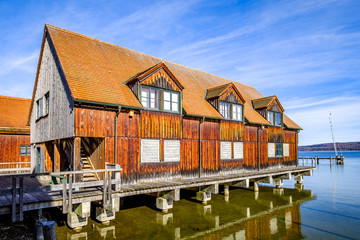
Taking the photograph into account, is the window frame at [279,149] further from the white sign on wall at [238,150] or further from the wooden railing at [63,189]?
the wooden railing at [63,189]

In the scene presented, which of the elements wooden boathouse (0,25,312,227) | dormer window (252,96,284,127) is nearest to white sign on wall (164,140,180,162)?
wooden boathouse (0,25,312,227)

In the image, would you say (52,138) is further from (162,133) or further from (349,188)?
(349,188)

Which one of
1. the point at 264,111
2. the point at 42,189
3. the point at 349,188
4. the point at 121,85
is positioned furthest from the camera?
the point at 349,188

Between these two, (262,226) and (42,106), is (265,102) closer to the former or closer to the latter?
(262,226)

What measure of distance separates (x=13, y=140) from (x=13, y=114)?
3.12 meters

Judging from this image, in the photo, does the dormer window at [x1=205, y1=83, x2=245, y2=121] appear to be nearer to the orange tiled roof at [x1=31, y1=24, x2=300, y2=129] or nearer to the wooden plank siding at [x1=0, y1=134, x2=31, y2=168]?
the orange tiled roof at [x1=31, y1=24, x2=300, y2=129]

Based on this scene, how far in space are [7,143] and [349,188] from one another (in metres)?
32.9

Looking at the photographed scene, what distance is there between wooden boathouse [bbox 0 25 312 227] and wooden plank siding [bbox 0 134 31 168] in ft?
13.5

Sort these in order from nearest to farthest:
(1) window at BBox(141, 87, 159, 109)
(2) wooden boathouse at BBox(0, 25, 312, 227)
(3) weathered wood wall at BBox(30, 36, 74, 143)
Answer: (2) wooden boathouse at BBox(0, 25, 312, 227) → (3) weathered wood wall at BBox(30, 36, 74, 143) → (1) window at BBox(141, 87, 159, 109)

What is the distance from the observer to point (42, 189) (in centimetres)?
957

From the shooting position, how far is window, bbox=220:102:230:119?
20156mm

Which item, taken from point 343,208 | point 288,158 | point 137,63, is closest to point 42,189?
point 137,63

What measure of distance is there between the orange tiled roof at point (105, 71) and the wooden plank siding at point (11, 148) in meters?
11.7

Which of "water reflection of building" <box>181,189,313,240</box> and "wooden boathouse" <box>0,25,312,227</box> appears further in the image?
"water reflection of building" <box>181,189,313,240</box>
